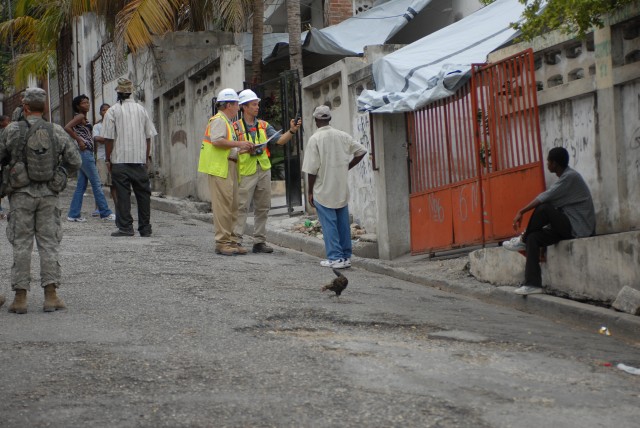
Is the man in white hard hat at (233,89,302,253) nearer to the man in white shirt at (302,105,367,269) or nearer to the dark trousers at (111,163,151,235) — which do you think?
the man in white shirt at (302,105,367,269)

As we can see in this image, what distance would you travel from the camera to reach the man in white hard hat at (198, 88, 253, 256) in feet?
39.8

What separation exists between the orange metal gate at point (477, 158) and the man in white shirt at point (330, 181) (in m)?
1.36

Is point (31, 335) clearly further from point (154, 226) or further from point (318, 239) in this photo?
point (154, 226)

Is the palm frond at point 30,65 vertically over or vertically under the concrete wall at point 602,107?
over

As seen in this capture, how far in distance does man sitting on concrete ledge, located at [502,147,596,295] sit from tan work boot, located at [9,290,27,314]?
4286 millimetres

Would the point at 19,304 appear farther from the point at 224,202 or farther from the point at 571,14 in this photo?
the point at 571,14

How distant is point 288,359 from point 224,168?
5.97 metres

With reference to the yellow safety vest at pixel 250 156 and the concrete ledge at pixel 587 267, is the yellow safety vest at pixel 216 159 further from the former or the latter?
the concrete ledge at pixel 587 267

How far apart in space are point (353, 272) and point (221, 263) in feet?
4.84

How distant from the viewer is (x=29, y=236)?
824cm

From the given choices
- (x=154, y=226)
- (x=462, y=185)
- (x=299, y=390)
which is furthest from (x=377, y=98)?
A: (x=299, y=390)

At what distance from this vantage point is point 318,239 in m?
13.7

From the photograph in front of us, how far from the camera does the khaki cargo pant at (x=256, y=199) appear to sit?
12.5m

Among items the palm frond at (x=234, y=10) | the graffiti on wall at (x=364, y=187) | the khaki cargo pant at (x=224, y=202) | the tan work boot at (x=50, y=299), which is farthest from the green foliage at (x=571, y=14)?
the palm frond at (x=234, y=10)
